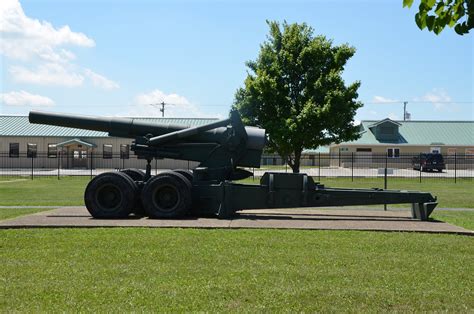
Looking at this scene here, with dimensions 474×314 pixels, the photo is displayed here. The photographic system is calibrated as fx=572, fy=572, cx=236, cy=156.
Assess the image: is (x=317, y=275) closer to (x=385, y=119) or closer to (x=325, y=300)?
(x=325, y=300)

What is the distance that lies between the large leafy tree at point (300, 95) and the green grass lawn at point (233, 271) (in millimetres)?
21122

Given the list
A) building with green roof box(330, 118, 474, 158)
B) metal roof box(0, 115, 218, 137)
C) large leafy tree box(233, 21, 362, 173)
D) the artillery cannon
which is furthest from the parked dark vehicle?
the artillery cannon

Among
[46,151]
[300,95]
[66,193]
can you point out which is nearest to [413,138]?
[300,95]

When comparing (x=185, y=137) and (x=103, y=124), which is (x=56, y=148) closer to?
(x=103, y=124)

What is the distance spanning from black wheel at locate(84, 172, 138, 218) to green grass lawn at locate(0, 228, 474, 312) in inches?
75.5

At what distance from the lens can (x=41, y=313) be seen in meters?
4.81

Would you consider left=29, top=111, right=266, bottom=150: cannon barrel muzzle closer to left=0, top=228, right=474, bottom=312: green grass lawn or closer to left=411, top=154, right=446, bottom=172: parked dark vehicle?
left=0, top=228, right=474, bottom=312: green grass lawn

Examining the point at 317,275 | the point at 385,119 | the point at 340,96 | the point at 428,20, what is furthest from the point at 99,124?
the point at 385,119

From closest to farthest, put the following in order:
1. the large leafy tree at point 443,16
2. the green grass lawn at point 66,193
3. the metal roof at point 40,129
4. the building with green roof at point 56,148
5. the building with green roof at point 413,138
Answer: the large leafy tree at point 443,16 → the green grass lawn at point 66,193 → the building with green roof at point 56,148 → the metal roof at point 40,129 → the building with green roof at point 413,138

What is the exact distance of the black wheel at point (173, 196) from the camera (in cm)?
1117

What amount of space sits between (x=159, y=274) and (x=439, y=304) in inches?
114

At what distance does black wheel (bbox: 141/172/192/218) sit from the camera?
36.7 ft

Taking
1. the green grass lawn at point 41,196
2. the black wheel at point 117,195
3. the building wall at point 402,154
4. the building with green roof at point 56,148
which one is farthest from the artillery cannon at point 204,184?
the building wall at point 402,154

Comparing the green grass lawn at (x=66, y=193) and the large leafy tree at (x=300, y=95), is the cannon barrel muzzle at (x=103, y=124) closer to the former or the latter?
the green grass lawn at (x=66, y=193)
